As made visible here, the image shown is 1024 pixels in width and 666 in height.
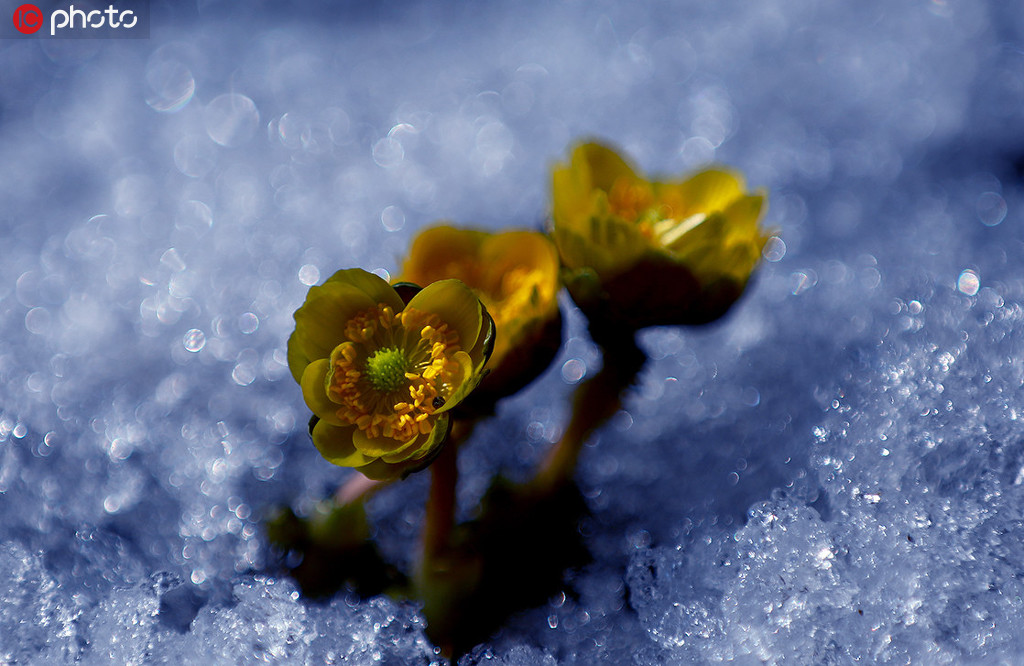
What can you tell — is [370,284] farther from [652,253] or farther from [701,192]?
[701,192]

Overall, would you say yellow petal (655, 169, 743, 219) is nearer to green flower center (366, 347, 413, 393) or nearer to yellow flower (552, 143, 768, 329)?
yellow flower (552, 143, 768, 329)

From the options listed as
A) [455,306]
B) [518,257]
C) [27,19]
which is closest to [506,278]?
[518,257]

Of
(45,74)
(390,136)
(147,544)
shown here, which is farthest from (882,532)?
(45,74)

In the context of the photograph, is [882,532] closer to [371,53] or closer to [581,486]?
[581,486]

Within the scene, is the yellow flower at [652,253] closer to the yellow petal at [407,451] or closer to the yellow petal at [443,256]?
the yellow petal at [443,256]

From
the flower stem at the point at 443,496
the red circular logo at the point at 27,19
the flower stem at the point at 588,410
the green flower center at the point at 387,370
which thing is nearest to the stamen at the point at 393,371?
the green flower center at the point at 387,370

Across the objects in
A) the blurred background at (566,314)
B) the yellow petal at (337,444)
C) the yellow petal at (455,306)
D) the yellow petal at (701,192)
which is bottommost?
the blurred background at (566,314)
